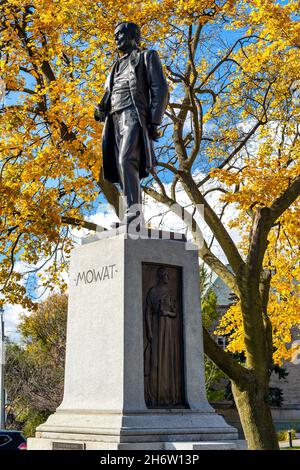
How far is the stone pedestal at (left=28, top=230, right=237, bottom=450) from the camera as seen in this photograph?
7.20 metres

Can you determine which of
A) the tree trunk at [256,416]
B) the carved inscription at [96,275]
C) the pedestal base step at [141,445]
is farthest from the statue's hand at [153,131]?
the tree trunk at [256,416]

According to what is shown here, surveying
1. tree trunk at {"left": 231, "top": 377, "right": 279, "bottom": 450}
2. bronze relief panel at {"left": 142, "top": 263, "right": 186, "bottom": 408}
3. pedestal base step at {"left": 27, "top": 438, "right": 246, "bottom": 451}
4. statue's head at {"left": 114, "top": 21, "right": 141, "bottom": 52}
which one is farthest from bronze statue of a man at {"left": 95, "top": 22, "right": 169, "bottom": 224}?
tree trunk at {"left": 231, "top": 377, "right": 279, "bottom": 450}

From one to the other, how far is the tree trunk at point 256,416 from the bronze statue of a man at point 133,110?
7649 millimetres

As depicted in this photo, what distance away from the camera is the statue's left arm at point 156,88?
828 cm

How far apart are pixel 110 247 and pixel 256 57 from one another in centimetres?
1063

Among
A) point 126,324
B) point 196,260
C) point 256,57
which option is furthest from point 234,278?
point 126,324

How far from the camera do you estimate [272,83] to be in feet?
55.6

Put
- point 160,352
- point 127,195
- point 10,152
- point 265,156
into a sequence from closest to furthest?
point 160,352 → point 127,195 → point 10,152 → point 265,156

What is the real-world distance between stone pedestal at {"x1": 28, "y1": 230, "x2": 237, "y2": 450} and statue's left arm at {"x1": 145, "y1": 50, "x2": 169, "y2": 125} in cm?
159

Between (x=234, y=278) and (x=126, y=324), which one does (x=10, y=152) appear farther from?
(x=126, y=324)

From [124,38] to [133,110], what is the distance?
1014 mm

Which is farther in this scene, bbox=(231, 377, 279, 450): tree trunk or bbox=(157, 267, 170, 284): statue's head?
bbox=(231, 377, 279, 450): tree trunk

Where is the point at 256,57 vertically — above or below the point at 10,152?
above

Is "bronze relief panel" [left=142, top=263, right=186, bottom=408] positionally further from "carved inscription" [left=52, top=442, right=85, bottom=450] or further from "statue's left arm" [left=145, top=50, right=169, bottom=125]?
"statue's left arm" [left=145, top=50, right=169, bottom=125]
